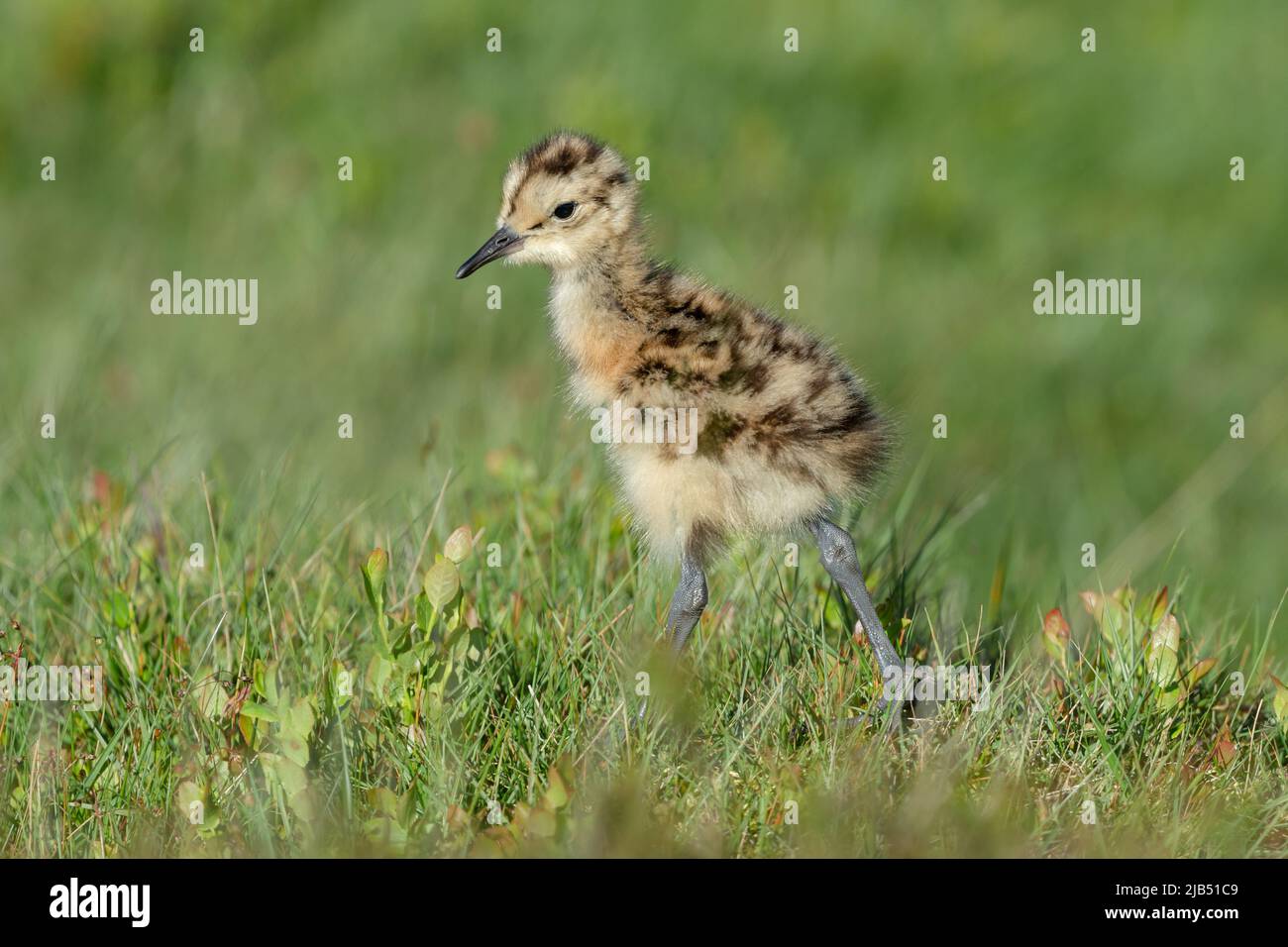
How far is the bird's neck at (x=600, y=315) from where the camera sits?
4.53 metres

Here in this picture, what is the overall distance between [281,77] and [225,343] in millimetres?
2710

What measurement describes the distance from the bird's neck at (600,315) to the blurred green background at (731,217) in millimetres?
2071

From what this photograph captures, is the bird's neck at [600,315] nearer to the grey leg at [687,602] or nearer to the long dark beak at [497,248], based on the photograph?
the long dark beak at [497,248]

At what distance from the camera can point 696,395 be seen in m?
4.29

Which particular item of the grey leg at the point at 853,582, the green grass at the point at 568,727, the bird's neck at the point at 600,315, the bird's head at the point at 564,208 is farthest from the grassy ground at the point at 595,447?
the bird's head at the point at 564,208

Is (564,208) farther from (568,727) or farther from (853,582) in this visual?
(568,727)

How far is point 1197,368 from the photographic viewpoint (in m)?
9.16

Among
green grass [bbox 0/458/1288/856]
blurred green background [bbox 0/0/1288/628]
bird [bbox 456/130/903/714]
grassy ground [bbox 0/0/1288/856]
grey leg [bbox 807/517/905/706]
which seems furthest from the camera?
blurred green background [bbox 0/0/1288/628]

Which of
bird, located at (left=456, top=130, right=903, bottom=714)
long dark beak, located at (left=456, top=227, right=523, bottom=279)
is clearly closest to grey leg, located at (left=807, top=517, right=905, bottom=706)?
bird, located at (left=456, top=130, right=903, bottom=714)

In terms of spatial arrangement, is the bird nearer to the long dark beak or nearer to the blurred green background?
the long dark beak

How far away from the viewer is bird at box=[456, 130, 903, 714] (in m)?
4.26

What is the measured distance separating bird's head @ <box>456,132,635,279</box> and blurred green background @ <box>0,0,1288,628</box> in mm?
2018

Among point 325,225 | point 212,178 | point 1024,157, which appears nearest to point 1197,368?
point 1024,157
